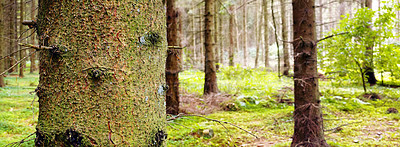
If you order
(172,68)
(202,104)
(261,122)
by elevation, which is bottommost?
(261,122)

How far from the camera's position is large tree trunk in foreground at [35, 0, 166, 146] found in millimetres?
1137

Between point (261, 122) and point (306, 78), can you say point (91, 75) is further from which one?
point (261, 122)

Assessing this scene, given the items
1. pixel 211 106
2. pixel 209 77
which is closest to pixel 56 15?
pixel 211 106

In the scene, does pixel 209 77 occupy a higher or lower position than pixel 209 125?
higher

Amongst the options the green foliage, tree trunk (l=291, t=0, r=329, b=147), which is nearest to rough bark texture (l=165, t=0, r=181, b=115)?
tree trunk (l=291, t=0, r=329, b=147)

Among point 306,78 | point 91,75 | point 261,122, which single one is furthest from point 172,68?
point 91,75

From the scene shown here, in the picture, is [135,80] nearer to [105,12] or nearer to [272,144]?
[105,12]

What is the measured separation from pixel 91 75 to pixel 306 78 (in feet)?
8.84

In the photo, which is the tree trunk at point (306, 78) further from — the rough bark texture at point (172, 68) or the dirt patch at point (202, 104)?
the dirt patch at point (202, 104)

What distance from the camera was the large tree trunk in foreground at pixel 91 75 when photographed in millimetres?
1137

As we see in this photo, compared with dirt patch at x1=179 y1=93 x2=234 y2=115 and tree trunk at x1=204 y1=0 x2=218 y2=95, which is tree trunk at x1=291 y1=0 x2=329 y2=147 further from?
Answer: tree trunk at x1=204 y1=0 x2=218 y2=95

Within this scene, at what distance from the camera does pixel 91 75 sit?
114 cm

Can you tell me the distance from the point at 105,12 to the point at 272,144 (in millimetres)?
3492

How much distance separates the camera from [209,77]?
8.06m
